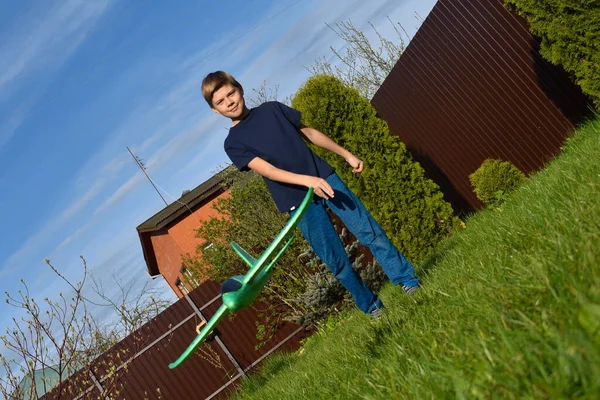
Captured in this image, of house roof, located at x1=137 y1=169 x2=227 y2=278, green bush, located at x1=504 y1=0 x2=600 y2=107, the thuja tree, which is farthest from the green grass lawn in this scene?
house roof, located at x1=137 y1=169 x2=227 y2=278

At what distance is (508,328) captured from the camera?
1651 millimetres

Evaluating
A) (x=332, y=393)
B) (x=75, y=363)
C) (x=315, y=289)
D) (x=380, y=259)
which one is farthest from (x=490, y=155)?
(x=332, y=393)

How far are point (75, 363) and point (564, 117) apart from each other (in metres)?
6.22

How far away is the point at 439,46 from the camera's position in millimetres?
8578

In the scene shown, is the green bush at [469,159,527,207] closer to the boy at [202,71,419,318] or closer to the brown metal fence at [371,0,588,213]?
the brown metal fence at [371,0,588,213]

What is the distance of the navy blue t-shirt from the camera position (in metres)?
3.87

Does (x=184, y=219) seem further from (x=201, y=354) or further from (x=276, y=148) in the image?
(x=276, y=148)

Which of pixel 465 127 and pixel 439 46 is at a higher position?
pixel 439 46

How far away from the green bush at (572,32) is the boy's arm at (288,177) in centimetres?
336

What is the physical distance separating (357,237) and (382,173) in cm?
429

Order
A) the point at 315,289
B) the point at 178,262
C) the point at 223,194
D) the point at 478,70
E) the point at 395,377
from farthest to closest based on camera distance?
1. the point at 178,262
2. the point at 223,194
3. the point at 315,289
4. the point at 478,70
5. the point at 395,377

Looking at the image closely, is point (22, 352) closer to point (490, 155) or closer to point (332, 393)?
point (332, 393)

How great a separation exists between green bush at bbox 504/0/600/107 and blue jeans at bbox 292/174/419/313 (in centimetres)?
305

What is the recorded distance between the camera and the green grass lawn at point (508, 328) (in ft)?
4.21
